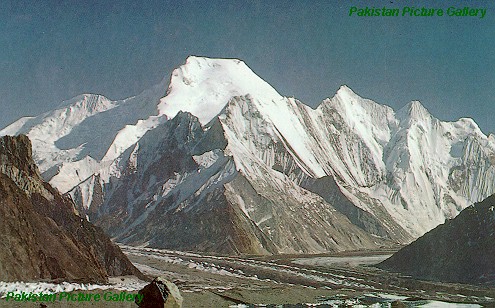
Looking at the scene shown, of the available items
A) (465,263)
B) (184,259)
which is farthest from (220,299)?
(184,259)

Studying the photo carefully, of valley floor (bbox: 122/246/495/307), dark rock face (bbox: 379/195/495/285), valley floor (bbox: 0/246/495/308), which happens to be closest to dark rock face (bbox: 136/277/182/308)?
valley floor (bbox: 0/246/495/308)

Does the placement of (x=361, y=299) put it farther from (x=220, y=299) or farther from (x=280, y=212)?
(x=280, y=212)

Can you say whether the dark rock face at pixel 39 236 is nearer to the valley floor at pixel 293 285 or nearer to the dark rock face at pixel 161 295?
the valley floor at pixel 293 285

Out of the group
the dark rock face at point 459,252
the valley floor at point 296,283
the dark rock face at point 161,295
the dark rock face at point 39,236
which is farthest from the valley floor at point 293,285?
the dark rock face at point 161,295

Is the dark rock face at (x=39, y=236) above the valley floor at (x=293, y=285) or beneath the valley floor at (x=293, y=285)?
above

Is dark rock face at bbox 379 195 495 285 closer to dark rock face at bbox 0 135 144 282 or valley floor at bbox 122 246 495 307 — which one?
valley floor at bbox 122 246 495 307

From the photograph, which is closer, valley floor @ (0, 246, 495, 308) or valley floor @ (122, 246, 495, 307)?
valley floor @ (0, 246, 495, 308)
